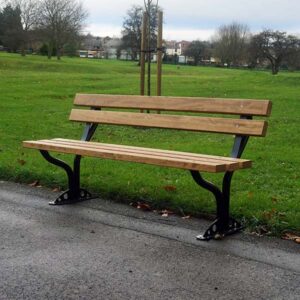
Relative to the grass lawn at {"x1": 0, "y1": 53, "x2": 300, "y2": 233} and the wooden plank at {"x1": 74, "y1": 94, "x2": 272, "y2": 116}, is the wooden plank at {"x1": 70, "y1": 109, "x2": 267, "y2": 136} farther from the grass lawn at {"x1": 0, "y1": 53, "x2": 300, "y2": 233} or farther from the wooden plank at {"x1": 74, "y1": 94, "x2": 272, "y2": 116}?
the grass lawn at {"x1": 0, "y1": 53, "x2": 300, "y2": 233}

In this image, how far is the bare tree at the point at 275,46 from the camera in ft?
172

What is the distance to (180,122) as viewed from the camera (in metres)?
5.15

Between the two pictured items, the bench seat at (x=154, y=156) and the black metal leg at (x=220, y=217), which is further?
the black metal leg at (x=220, y=217)

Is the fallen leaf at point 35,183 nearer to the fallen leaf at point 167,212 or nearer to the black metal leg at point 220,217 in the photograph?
the fallen leaf at point 167,212

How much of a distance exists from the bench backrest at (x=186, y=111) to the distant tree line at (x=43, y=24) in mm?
53875

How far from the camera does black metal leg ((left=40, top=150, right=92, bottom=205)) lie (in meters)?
5.40

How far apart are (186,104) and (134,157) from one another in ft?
3.19

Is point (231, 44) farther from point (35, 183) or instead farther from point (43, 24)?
point (35, 183)

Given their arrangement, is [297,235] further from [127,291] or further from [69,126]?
[69,126]

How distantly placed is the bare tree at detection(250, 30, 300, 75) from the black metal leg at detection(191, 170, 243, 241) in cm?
4909


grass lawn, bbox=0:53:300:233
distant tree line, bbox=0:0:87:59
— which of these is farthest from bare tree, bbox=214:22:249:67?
grass lawn, bbox=0:53:300:233

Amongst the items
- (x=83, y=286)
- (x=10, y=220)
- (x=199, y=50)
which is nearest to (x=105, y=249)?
(x=83, y=286)

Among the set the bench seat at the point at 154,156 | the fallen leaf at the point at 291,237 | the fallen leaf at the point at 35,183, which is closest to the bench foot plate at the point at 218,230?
the fallen leaf at the point at 291,237

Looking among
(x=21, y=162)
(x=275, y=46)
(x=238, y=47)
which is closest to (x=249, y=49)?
(x=275, y=46)
